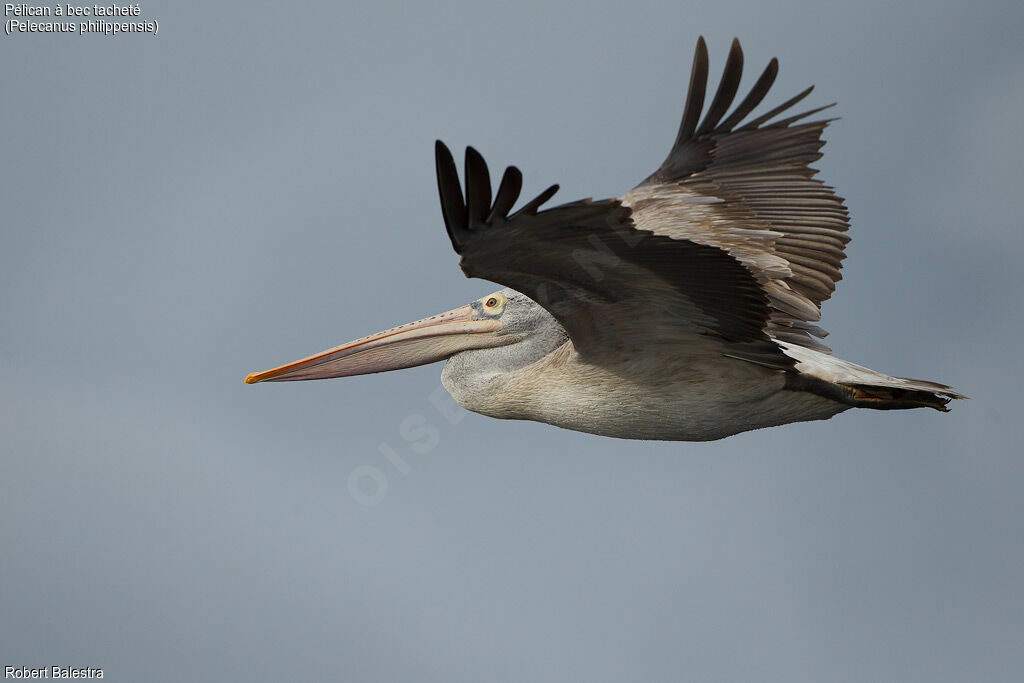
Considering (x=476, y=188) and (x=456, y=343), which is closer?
(x=476, y=188)

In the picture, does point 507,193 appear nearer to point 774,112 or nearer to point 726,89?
point 726,89

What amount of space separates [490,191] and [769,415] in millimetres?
2780

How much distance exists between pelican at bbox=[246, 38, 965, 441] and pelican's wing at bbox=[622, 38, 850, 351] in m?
0.01

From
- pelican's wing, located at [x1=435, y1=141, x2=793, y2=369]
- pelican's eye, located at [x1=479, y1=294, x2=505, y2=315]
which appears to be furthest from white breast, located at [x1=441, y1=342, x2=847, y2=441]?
pelican's eye, located at [x1=479, y1=294, x2=505, y2=315]

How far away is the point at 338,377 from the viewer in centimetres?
750

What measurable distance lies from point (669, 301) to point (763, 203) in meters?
1.86

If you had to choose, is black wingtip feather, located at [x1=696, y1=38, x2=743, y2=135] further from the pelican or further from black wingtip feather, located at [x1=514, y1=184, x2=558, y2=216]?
black wingtip feather, located at [x1=514, y1=184, x2=558, y2=216]

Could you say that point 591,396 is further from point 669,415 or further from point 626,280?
point 626,280

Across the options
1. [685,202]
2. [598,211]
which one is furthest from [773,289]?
[598,211]

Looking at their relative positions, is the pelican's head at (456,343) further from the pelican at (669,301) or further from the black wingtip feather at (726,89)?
the black wingtip feather at (726,89)

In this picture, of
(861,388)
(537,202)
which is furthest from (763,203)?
(537,202)

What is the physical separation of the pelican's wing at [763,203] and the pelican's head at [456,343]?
39.3 inches

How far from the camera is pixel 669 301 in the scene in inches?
221

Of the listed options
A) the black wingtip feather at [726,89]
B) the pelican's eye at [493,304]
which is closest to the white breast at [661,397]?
the pelican's eye at [493,304]
